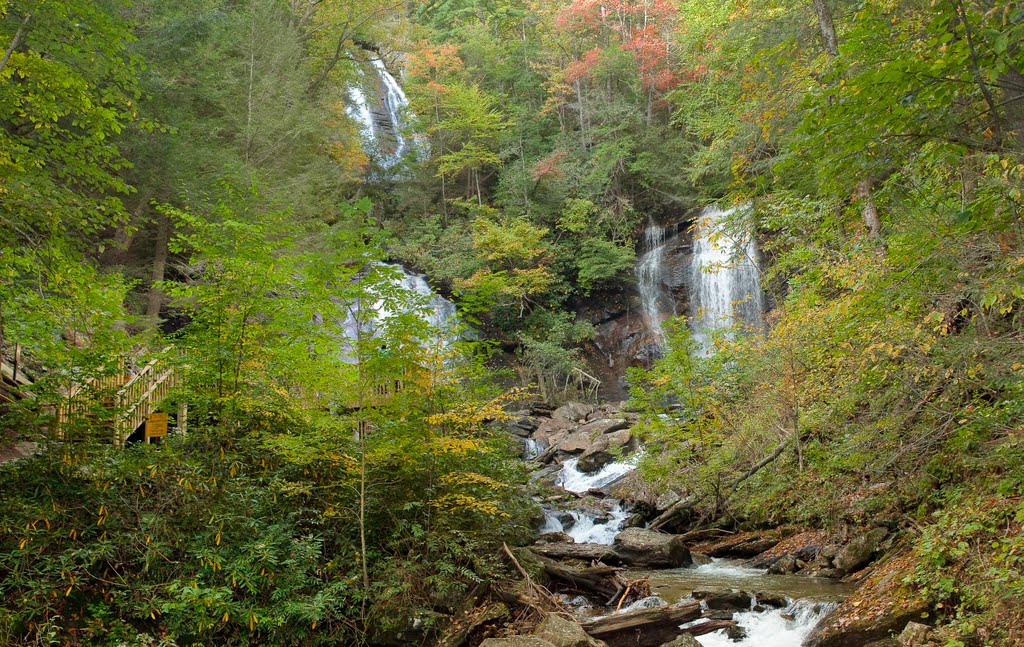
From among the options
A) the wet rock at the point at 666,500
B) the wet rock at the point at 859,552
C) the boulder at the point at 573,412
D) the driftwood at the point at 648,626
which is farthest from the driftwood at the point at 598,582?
the boulder at the point at 573,412

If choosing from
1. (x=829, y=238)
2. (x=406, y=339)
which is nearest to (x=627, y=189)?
(x=829, y=238)

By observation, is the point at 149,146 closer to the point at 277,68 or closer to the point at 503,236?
the point at 277,68

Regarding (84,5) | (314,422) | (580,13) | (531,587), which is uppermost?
(580,13)

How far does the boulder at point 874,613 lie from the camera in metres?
5.80

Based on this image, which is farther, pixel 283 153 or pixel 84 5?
pixel 283 153

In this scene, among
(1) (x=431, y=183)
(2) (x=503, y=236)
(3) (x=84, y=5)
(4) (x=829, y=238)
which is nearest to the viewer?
(3) (x=84, y=5)

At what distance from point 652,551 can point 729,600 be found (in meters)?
2.68

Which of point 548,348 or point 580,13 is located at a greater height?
point 580,13

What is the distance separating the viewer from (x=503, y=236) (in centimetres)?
2562

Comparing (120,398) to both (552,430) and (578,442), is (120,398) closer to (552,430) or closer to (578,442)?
(578,442)

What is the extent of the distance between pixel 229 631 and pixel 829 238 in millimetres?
10460

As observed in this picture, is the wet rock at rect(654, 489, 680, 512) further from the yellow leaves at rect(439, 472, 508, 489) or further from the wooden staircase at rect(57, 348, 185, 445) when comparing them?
the wooden staircase at rect(57, 348, 185, 445)

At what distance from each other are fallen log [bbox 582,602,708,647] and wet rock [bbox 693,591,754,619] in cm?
31

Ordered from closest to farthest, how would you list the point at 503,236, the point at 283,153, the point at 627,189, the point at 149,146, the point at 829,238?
1. the point at 829,238
2. the point at 149,146
3. the point at 283,153
4. the point at 503,236
5. the point at 627,189
